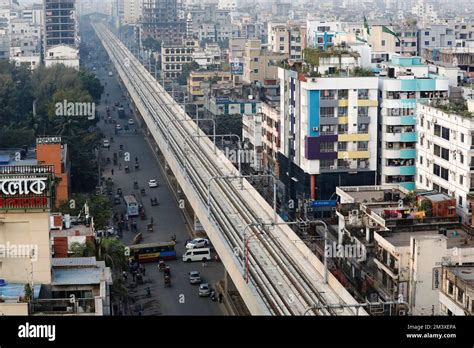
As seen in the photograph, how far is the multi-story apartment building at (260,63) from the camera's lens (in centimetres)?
2203

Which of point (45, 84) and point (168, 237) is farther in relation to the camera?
point (45, 84)

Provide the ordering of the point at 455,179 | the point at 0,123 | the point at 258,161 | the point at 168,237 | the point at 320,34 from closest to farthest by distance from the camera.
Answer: the point at 455,179
the point at 168,237
the point at 258,161
the point at 0,123
the point at 320,34

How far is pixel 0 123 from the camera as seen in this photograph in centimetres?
1698

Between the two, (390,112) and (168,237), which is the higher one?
(390,112)

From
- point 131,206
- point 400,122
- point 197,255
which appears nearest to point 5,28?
A: point 131,206

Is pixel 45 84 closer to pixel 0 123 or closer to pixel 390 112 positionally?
pixel 0 123

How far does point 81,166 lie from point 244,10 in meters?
44.6

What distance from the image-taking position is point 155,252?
10.3 meters

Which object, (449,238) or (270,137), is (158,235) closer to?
(270,137)

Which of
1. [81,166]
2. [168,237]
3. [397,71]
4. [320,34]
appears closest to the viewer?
[168,237]

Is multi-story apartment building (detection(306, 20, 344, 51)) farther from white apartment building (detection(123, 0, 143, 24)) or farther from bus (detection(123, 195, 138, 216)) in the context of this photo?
white apartment building (detection(123, 0, 143, 24))

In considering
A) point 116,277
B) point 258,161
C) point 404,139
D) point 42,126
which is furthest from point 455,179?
point 42,126

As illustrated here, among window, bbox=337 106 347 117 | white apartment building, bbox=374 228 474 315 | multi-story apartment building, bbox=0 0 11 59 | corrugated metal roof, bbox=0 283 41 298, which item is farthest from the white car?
multi-story apartment building, bbox=0 0 11 59

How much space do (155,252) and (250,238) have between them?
1.97 metres
